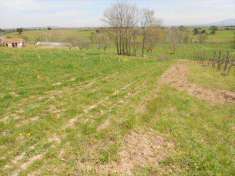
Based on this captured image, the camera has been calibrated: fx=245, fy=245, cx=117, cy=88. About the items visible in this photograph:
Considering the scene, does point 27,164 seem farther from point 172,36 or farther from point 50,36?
point 50,36

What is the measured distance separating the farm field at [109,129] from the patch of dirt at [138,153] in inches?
0.8

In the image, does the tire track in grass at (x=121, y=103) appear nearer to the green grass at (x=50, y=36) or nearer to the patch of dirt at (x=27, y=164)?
the patch of dirt at (x=27, y=164)

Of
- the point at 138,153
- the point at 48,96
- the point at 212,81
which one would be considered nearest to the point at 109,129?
the point at 138,153

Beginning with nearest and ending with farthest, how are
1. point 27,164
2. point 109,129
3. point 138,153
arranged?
point 27,164
point 138,153
point 109,129

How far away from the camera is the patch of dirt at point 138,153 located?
17.1 feet

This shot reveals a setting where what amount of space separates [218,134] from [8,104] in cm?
692

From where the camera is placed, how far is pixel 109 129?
7055 millimetres

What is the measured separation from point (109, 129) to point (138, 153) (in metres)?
1.40

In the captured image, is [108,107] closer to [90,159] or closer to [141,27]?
[90,159]

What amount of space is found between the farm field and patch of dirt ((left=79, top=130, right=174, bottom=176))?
2cm

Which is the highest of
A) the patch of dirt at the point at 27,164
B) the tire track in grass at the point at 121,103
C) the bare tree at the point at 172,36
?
the bare tree at the point at 172,36

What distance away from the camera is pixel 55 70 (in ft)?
49.3

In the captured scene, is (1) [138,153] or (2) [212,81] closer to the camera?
(1) [138,153]

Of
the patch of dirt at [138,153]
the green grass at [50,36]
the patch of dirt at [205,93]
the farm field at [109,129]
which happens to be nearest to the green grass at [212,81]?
the patch of dirt at [205,93]
